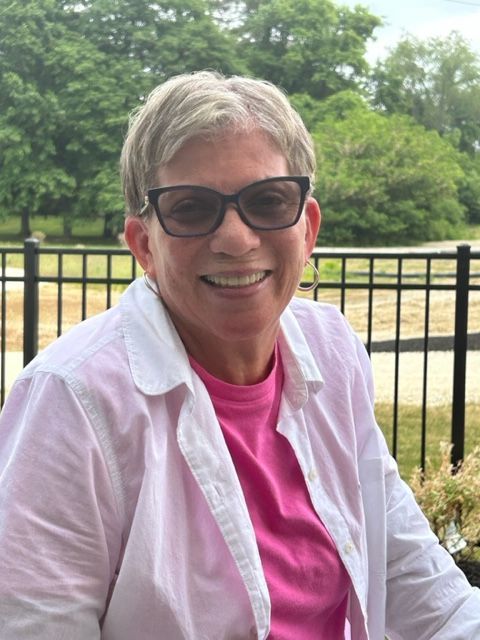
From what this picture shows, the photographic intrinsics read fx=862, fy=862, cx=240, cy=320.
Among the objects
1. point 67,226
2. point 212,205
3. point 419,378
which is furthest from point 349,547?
point 67,226

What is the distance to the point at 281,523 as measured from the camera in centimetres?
109

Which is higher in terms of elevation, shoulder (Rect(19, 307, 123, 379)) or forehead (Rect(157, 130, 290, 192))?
forehead (Rect(157, 130, 290, 192))

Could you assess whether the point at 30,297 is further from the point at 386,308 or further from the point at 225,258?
the point at 386,308

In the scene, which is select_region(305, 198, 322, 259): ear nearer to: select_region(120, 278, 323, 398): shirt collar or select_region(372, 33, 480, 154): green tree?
select_region(120, 278, 323, 398): shirt collar

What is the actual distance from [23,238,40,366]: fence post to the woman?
138 inches

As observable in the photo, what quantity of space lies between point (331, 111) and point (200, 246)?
31747mm

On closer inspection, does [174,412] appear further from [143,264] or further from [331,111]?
[331,111]

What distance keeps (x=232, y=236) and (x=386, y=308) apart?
16.0m

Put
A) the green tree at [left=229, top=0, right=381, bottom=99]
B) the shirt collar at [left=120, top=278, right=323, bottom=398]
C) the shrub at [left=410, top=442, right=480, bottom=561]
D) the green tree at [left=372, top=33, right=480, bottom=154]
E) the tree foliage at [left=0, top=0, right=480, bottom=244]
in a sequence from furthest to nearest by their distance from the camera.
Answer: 1. the green tree at [left=229, top=0, right=381, bottom=99]
2. the green tree at [left=372, top=33, right=480, bottom=154]
3. the tree foliage at [left=0, top=0, right=480, bottom=244]
4. the shrub at [left=410, top=442, right=480, bottom=561]
5. the shirt collar at [left=120, top=278, right=323, bottom=398]

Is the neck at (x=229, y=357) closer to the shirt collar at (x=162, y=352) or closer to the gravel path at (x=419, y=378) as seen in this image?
the shirt collar at (x=162, y=352)

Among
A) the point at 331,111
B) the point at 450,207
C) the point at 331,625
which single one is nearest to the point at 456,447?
the point at 331,625

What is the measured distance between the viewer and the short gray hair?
103 cm

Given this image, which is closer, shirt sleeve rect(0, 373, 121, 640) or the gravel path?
shirt sleeve rect(0, 373, 121, 640)

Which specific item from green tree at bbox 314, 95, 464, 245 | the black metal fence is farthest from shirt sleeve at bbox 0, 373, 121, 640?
green tree at bbox 314, 95, 464, 245
